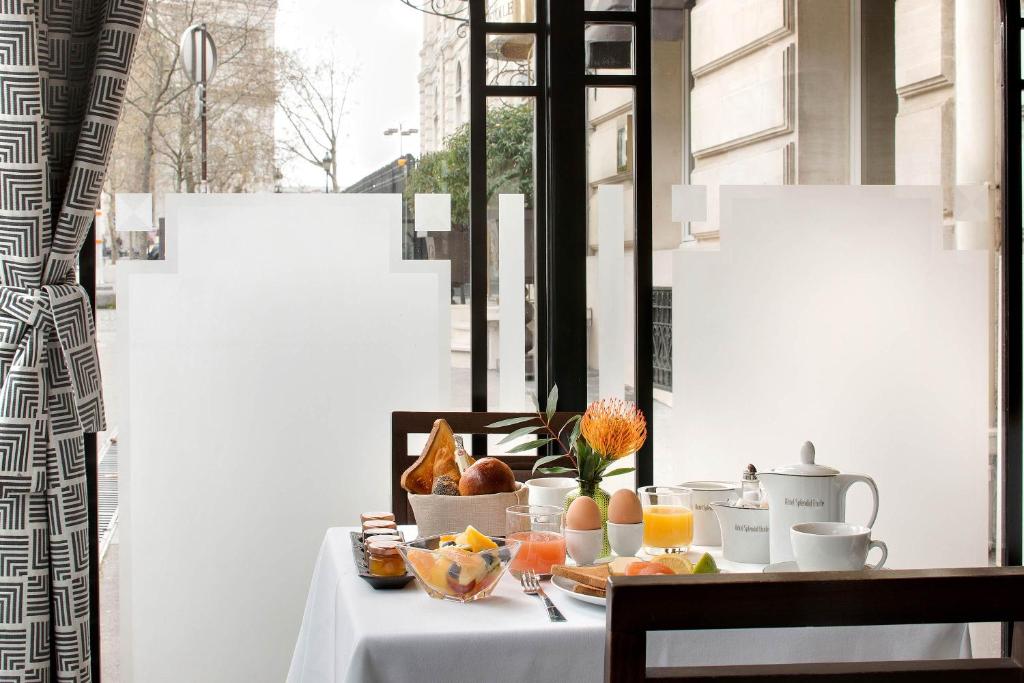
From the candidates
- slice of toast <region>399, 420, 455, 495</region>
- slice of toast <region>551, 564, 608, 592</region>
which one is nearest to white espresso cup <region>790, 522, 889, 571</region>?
slice of toast <region>551, 564, 608, 592</region>

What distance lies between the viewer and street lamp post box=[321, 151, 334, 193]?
2.40m

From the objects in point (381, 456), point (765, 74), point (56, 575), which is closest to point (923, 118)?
point (765, 74)

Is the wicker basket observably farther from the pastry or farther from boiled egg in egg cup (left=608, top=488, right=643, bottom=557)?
boiled egg in egg cup (left=608, top=488, right=643, bottom=557)

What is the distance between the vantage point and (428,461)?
5.87 ft

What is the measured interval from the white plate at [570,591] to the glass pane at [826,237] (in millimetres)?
1150

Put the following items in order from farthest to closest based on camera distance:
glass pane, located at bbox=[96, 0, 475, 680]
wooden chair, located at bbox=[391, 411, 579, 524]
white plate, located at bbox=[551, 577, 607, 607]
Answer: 1. glass pane, located at bbox=[96, 0, 475, 680]
2. wooden chair, located at bbox=[391, 411, 579, 524]
3. white plate, located at bbox=[551, 577, 607, 607]

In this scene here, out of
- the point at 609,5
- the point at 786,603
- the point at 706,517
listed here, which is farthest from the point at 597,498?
the point at 609,5

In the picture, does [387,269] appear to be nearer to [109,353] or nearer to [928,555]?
[109,353]

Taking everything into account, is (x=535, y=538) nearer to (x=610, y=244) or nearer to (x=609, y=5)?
(x=610, y=244)

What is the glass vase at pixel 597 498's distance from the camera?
64.9 inches

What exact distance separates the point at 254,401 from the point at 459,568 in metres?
1.17

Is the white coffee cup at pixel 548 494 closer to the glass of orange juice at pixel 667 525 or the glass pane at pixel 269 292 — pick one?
the glass of orange juice at pixel 667 525

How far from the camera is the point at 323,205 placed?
94.0 inches

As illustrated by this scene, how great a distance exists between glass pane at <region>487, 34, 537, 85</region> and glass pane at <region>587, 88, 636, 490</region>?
163mm
